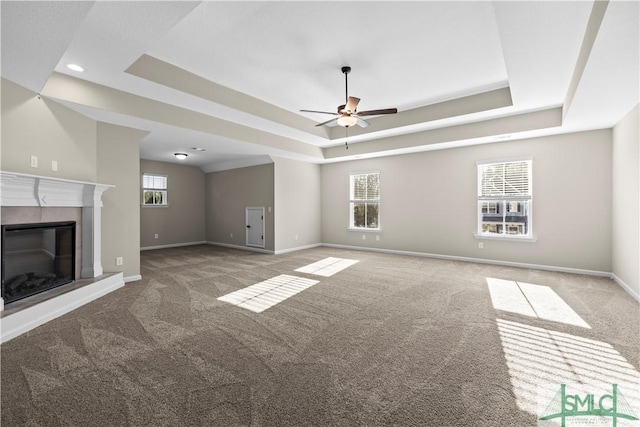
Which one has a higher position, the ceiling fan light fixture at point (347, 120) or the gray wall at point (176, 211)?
the ceiling fan light fixture at point (347, 120)

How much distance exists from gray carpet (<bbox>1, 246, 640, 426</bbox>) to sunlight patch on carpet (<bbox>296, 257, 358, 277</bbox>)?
1.17 meters

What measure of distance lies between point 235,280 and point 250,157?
150 inches

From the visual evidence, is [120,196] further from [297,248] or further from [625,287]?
[625,287]

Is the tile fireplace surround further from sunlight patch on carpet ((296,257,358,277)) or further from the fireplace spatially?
sunlight patch on carpet ((296,257,358,277))

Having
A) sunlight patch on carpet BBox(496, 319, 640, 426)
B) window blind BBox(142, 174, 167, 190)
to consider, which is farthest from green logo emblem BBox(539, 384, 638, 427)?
window blind BBox(142, 174, 167, 190)

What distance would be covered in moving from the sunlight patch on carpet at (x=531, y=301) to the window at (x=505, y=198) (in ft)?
5.35

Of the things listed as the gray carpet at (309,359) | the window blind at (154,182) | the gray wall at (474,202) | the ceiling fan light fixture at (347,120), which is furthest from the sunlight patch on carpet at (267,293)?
the window blind at (154,182)

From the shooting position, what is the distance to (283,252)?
25.1 ft

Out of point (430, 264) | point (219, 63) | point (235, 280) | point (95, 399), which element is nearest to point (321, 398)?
point (95, 399)

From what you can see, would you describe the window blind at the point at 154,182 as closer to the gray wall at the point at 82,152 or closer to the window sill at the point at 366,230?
the gray wall at the point at 82,152

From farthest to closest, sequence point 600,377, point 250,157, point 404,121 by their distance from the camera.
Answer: point 250,157
point 404,121
point 600,377

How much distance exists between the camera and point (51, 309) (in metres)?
3.18

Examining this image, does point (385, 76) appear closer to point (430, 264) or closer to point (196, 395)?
point (430, 264)

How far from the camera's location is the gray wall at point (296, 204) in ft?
24.8
